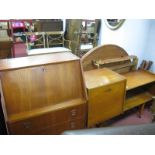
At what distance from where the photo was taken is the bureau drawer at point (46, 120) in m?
1.45

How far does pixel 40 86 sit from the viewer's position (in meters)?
1.53

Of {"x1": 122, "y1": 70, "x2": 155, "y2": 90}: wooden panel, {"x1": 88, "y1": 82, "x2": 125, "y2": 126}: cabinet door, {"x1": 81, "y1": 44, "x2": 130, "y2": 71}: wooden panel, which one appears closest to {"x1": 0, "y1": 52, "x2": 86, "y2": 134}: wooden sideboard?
{"x1": 88, "y1": 82, "x2": 125, "y2": 126}: cabinet door

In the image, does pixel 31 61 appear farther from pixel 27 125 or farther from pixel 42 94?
pixel 27 125

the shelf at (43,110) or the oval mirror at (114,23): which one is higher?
the oval mirror at (114,23)

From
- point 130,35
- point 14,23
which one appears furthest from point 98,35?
point 14,23

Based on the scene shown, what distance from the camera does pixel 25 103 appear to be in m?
1.49

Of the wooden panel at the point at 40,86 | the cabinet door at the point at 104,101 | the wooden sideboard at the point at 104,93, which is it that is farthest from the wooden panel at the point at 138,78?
the wooden panel at the point at 40,86

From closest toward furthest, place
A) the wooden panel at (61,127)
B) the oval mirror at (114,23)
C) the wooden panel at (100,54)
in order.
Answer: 1. the wooden panel at (61,127)
2. the wooden panel at (100,54)
3. the oval mirror at (114,23)

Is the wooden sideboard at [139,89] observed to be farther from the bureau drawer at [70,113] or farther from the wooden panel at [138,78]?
the bureau drawer at [70,113]

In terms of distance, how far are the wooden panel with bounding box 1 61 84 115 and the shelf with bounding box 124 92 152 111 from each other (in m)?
1.03

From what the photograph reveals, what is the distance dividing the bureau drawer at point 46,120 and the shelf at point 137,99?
3.13ft
